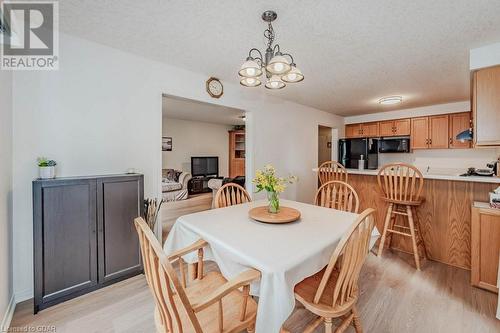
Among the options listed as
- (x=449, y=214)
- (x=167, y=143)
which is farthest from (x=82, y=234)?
(x=167, y=143)

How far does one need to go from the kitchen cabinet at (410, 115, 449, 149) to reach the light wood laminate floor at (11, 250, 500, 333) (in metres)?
3.07

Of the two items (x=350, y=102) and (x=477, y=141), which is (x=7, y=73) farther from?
(x=350, y=102)

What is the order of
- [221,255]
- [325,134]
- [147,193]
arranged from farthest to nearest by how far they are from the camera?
[325,134]
[147,193]
[221,255]

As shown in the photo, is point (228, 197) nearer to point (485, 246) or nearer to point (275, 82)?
point (275, 82)

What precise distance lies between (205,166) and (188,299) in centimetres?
671

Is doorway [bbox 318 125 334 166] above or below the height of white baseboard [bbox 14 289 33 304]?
above

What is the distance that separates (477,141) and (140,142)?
3474mm

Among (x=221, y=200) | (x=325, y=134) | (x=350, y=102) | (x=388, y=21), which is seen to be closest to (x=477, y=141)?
(x=388, y=21)

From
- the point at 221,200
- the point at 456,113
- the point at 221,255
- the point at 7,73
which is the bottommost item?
the point at 221,255

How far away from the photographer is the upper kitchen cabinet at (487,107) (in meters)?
2.13

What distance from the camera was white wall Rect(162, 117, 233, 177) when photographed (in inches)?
271

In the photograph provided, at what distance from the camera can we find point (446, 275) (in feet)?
7.48

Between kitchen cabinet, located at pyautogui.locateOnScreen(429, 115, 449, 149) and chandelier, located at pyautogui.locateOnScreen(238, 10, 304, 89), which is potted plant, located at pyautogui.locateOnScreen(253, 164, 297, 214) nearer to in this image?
chandelier, located at pyautogui.locateOnScreen(238, 10, 304, 89)

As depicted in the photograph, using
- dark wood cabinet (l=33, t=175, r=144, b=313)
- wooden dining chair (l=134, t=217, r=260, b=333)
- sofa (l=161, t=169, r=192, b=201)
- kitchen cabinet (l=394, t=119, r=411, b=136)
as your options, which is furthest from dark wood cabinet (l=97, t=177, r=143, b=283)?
kitchen cabinet (l=394, t=119, r=411, b=136)
